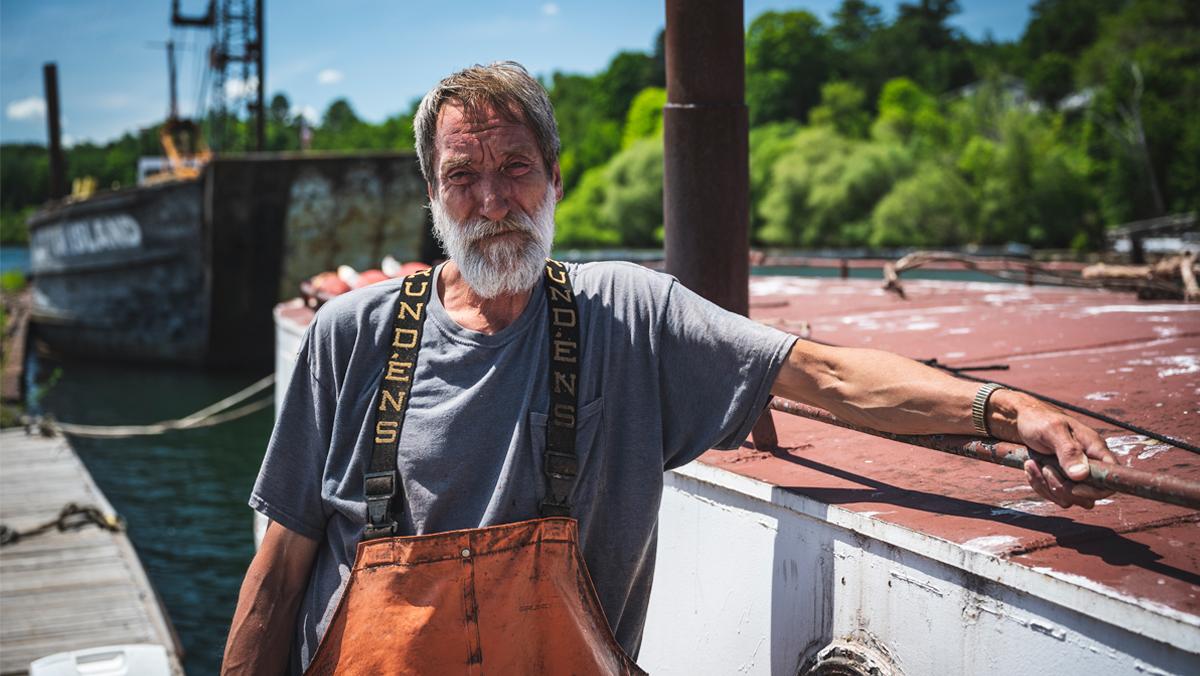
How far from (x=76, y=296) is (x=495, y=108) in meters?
21.7

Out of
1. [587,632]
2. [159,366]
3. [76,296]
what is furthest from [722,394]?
[76,296]

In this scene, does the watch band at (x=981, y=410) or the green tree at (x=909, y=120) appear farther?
the green tree at (x=909, y=120)

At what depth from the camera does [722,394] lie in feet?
6.26

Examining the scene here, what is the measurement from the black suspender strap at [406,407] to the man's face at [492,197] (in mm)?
90

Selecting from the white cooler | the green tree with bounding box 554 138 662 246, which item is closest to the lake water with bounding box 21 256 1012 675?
the white cooler

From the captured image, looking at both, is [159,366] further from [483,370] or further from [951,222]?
[951,222]

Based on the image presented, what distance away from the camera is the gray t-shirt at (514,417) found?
6.01ft

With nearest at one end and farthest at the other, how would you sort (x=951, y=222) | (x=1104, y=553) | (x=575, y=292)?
(x=1104, y=553), (x=575, y=292), (x=951, y=222)

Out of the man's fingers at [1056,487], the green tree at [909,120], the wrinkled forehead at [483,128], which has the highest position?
the green tree at [909,120]

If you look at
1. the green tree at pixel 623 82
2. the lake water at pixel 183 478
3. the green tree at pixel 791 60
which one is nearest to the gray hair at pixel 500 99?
the lake water at pixel 183 478

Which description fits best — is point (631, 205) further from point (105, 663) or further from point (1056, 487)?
point (1056, 487)

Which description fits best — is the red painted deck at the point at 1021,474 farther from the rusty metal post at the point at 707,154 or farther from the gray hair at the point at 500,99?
the gray hair at the point at 500,99

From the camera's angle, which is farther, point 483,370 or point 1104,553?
point 483,370

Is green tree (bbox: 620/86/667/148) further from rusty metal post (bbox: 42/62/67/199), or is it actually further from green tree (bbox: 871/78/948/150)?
rusty metal post (bbox: 42/62/67/199)
